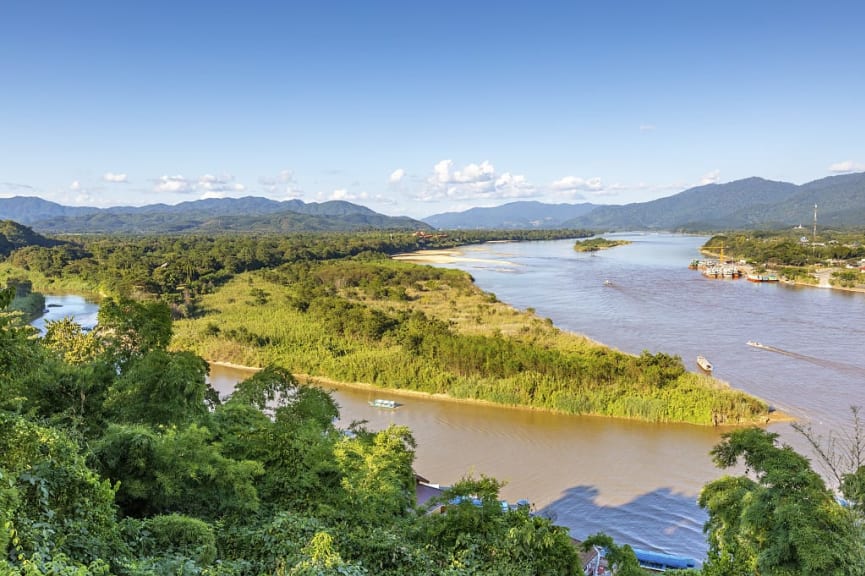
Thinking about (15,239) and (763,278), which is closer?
(763,278)

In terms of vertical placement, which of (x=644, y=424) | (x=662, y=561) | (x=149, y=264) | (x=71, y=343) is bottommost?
(x=662, y=561)

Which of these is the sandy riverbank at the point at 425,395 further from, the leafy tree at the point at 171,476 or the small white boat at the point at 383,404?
the leafy tree at the point at 171,476

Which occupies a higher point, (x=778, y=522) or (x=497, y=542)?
(x=497, y=542)

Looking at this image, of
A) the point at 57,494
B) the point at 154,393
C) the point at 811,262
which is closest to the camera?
the point at 57,494

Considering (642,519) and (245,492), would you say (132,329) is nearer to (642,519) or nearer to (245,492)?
(245,492)

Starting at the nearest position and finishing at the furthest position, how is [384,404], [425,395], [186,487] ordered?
[186,487]
[384,404]
[425,395]

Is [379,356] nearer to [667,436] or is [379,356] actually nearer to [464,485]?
[667,436]

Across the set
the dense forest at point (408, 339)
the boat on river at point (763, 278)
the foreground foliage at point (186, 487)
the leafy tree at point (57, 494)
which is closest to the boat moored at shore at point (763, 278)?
the boat on river at point (763, 278)

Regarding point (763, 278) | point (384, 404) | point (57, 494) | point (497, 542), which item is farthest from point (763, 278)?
point (57, 494)
